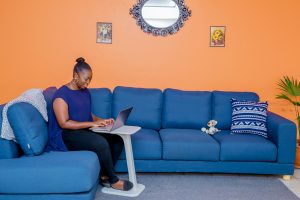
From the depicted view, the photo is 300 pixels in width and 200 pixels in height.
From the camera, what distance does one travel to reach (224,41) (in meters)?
4.25

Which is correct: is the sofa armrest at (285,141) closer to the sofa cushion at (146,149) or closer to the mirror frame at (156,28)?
the sofa cushion at (146,149)

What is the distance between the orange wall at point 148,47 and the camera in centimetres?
415

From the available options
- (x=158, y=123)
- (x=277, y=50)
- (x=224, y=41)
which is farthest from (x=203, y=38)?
(x=158, y=123)

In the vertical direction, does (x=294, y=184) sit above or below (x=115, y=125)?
below

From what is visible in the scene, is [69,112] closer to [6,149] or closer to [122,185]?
[6,149]

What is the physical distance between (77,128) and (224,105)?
1759 mm

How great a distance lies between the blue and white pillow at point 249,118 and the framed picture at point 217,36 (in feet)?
2.81

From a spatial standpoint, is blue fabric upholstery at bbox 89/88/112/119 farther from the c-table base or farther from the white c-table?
the c-table base

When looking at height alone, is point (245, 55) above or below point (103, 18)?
below

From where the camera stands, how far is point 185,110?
12.6ft

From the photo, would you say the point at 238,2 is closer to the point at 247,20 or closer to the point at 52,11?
the point at 247,20

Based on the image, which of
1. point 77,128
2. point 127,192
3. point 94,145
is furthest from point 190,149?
point 77,128

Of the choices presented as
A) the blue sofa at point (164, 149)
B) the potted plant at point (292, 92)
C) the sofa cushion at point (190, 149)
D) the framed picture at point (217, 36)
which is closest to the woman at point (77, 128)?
the blue sofa at point (164, 149)

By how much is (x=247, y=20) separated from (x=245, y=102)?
3.63 feet
